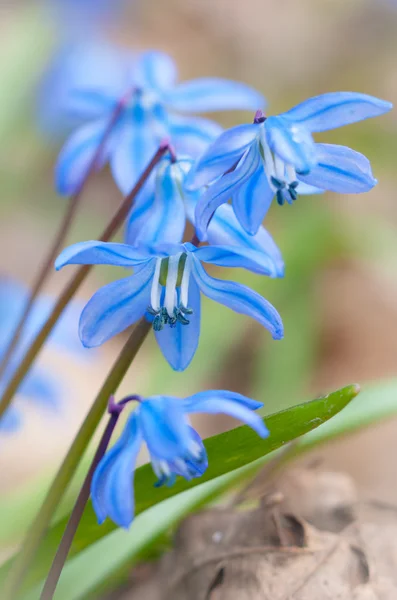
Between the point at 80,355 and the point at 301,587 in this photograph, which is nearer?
the point at 301,587

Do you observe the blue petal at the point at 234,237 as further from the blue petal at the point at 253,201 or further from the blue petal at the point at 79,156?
the blue petal at the point at 79,156

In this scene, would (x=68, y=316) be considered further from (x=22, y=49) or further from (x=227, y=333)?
(x=22, y=49)

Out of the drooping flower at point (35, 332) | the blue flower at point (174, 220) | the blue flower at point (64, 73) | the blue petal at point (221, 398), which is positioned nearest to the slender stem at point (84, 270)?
the blue flower at point (174, 220)

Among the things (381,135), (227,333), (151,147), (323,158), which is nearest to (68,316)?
(151,147)

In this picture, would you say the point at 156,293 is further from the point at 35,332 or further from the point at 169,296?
the point at 35,332

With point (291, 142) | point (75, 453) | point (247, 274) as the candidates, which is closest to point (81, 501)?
point (75, 453)

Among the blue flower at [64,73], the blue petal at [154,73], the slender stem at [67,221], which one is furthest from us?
the blue flower at [64,73]
